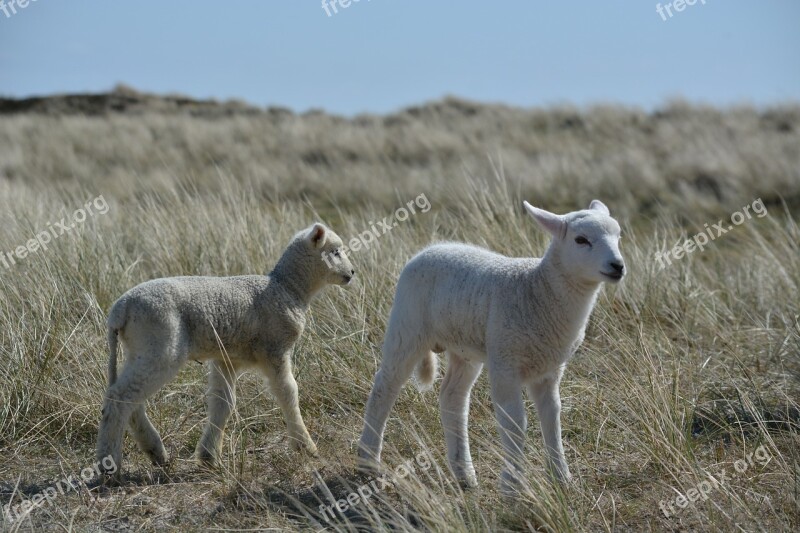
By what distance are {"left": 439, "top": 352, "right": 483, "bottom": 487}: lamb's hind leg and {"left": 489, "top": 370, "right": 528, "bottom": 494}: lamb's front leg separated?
0.57 metres

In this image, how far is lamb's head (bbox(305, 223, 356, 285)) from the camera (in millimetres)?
5855

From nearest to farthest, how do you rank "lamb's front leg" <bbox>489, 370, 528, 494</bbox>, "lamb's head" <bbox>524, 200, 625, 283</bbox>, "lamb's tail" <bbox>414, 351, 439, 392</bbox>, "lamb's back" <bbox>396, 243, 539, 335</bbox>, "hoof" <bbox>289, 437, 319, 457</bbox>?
1. "lamb's head" <bbox>524, 200, 625, 283</bbox>
2. "lamb's front leg" <bbox>489, 370, 528, 494</bbox>
3. "lamb's back" <bbox>396, 243, 539, 335</bbox>
4. "lamb's tail" <bbox>414, 351, 439, 392</bbox>
5. "hoof" <bbox>289, 437, 319, 457</bbox>

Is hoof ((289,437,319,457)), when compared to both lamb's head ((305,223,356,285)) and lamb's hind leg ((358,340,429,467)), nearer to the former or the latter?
lamb's hind leg ((358,340,429,467))

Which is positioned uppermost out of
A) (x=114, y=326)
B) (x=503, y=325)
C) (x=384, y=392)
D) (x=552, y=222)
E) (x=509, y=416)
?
(x=114, y=326)

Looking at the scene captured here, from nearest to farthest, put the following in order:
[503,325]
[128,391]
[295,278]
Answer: [503,325]
[128,391]
[295,278]

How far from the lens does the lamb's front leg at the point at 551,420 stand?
4.71 metres

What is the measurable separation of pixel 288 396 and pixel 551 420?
1.54m

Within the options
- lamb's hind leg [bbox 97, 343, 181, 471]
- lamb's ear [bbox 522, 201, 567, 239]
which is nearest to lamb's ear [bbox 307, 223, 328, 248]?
lamb's hind leg [bbox 97, 343, 181, 471]

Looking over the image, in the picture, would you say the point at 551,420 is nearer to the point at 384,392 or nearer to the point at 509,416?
the point at 509,416

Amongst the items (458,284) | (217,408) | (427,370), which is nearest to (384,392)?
(427,370)

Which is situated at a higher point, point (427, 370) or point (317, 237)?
point (317, 237)

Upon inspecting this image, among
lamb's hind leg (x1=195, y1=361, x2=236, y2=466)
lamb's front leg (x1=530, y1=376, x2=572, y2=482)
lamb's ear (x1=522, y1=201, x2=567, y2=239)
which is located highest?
lamb's ear (x1=522, y1=201, x2=567, y2=239)

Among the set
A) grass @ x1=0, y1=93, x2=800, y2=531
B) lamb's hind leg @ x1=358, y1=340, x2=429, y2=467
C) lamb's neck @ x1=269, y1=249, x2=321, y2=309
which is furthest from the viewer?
lamb's neck @ x1=269, y1=249, x2=321, y2=309

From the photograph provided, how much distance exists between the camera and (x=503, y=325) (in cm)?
471
